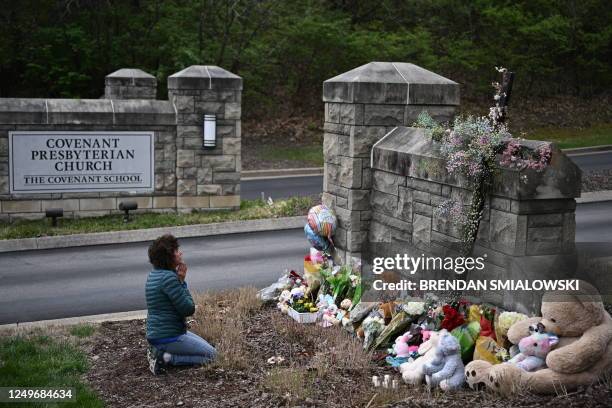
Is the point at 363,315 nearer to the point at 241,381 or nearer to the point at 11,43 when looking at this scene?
the point at 241,381

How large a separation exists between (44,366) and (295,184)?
1346 cm

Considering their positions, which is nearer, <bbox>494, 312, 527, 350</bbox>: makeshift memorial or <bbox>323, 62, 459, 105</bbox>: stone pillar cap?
<bbox>494, 312, 527, 350</bbox>: makeshift memorial

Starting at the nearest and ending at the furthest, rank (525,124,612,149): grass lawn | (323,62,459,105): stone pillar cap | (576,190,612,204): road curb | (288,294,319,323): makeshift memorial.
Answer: (288,294,319,323): makeshift memorial, (323,62,459,105): stone pillar cap, (576,190,612,204): road curb, (525,124,612,149): grass lawn

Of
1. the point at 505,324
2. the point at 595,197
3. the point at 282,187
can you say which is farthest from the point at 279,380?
the point at 282,187

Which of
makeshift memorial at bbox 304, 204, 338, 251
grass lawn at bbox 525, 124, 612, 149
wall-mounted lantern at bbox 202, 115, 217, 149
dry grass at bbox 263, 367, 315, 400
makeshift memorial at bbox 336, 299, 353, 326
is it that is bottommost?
dry grass at bbox 263, 367, 315, 400

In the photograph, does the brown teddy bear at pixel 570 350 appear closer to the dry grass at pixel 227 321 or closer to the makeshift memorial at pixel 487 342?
the makeshift memorial at pixel 487 342

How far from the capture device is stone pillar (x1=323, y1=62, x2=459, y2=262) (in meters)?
9.41

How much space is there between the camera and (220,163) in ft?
52.2

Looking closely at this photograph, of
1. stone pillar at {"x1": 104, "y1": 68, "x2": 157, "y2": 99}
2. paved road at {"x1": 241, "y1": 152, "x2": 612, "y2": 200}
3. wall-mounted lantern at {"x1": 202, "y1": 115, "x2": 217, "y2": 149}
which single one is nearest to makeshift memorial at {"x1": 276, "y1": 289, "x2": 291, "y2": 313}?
wall-mounted lantern at {"x1": 202, "y1": 115, "x2": 217, "y2": 149}

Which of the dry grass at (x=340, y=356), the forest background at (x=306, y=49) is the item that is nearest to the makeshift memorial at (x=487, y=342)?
the dry grass at (x=340, y=356)

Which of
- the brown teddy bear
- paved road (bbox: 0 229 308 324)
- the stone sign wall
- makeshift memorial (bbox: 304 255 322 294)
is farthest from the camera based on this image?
the stone sign wall

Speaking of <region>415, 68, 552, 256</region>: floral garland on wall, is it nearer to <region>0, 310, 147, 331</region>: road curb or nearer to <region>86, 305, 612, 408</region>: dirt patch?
<region>86, 305, 612, 408</region>: dirt patch

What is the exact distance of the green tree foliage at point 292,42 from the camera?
2831 centimetres

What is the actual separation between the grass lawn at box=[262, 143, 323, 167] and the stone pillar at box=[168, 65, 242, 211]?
8.00 meters
